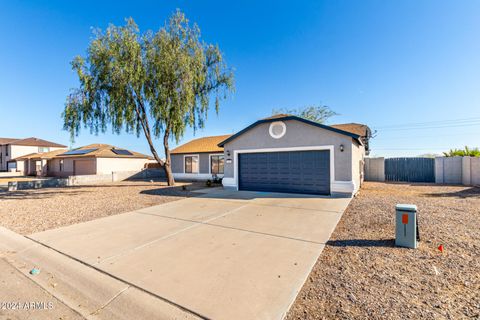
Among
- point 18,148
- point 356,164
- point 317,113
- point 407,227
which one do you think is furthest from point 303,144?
point 18,148

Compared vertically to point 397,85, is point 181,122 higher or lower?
lower

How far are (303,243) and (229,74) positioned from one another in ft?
42.1

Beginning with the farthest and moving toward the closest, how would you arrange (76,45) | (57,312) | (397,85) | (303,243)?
(397,85)
(76,45)
(303,243)
(57,312)

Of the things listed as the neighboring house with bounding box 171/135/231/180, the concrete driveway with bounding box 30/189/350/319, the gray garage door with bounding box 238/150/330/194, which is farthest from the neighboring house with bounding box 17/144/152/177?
the concrete driveway with bounding box 30/189/350/319

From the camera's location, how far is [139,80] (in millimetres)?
11859

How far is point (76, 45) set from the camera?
41.4 feet

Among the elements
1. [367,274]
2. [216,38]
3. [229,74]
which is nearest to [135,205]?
[367,274]

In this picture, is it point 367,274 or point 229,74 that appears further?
point 229,74

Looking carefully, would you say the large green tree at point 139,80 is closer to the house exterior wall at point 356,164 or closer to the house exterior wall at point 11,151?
the house exterior wall at point 356,164

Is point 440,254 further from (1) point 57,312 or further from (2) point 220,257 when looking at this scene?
(1) point 57,312

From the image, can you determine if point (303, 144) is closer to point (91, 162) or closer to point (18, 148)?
point (91, 162)

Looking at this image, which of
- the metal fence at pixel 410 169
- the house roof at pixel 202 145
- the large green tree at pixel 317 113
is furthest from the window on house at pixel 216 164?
the large green tree at pixel 317 113

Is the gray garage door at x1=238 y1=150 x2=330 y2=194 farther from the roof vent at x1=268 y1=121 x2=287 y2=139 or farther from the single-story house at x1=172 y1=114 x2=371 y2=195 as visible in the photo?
the roof vent at x1=268 y1=121 x2=287 y2=139

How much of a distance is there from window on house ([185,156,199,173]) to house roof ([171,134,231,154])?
66 centimetres
